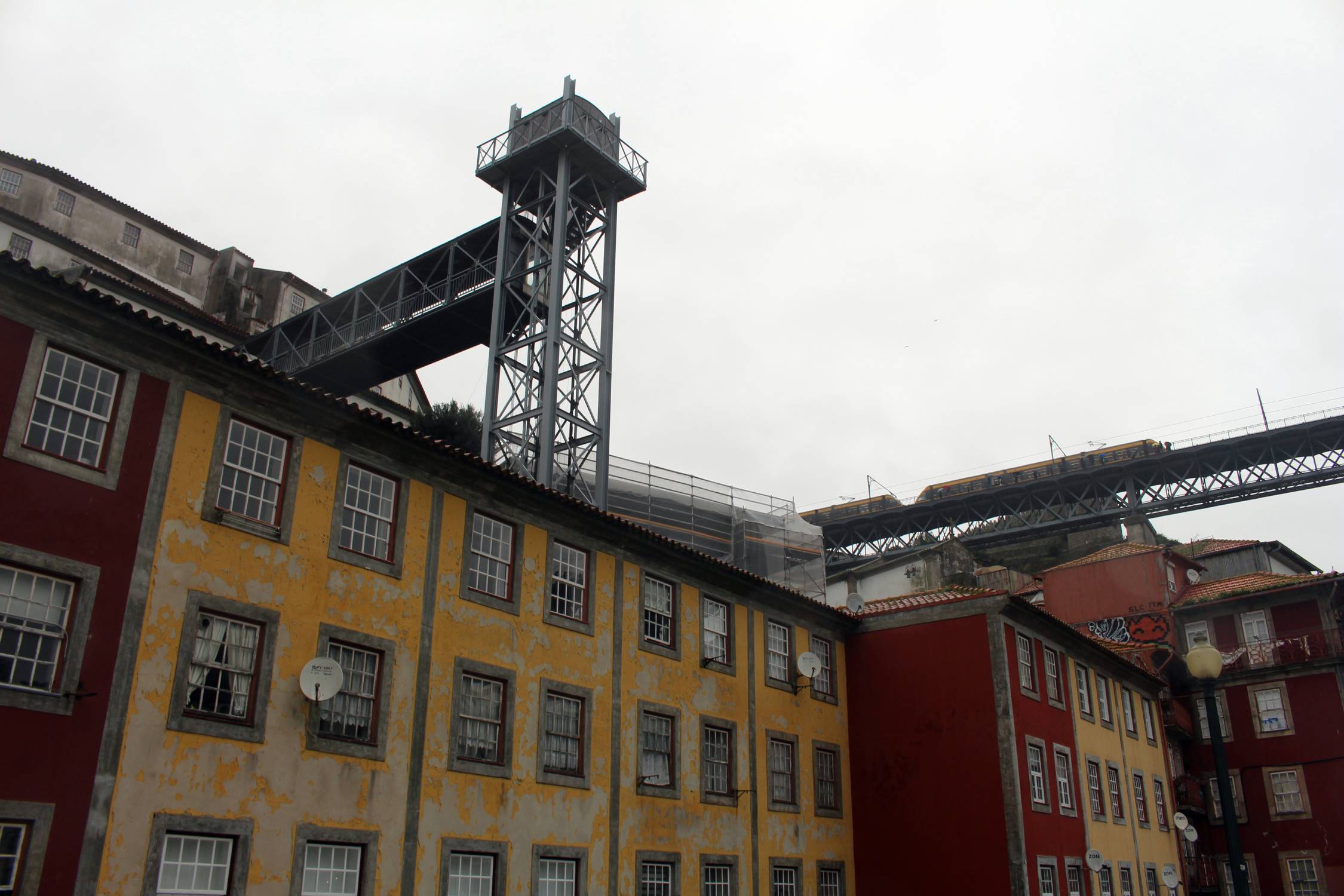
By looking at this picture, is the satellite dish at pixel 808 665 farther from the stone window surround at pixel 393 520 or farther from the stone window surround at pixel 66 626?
the stone window surround at pixel 66 626

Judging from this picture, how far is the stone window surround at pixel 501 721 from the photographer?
20094mm

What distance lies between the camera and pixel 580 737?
23.1 m

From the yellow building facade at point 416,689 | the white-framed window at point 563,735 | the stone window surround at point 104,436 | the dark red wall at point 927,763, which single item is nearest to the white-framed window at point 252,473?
the yellow building facade at point 416,689

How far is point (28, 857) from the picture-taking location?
1379 centimetres

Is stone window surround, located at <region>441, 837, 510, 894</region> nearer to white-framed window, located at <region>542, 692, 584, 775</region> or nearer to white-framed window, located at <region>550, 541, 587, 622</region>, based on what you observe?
white-framed window, located at <region>542, 692, 584, 775</region>

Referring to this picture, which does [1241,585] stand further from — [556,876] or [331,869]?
[331,869]

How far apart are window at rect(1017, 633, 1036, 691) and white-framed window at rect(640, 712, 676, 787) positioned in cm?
1166

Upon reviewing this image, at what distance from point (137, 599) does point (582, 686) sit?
10.0m

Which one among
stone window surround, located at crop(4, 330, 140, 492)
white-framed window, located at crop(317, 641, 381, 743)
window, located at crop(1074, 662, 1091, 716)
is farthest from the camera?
window, located at crop(1074, 662, 1091, 716)

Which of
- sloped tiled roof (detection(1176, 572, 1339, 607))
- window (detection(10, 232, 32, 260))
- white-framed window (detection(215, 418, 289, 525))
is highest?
window (detection(10, 232, 32, 260))

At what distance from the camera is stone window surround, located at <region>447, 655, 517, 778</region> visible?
2009 centimetres

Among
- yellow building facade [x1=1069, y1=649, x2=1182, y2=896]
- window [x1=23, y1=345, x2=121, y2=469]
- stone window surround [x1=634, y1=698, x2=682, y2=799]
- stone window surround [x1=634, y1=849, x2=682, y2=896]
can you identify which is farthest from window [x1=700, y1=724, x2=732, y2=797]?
window [x1=23, y1=345, x2=121, y2=469]

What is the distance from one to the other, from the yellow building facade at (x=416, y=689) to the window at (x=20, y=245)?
110ft

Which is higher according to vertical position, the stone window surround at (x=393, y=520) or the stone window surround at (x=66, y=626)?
the stone window surround at (x=393, y=520)
